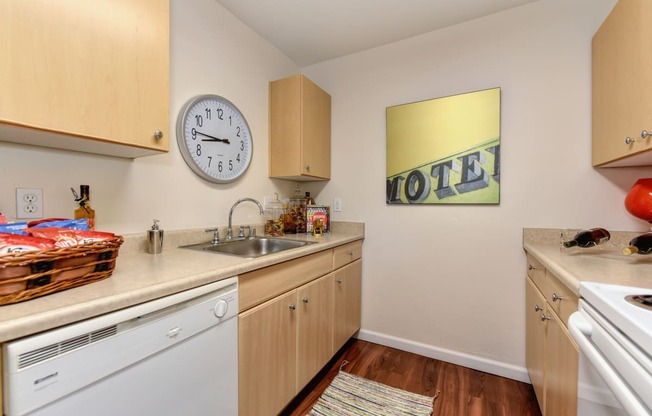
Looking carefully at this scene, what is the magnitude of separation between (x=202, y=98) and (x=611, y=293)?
195cm

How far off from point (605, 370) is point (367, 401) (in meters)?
1.24

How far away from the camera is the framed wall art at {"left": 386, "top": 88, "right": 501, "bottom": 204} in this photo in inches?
69.4

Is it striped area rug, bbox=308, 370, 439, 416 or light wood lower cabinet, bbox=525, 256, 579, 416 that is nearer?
light wood lower cabinet, bbox=525, 256, 579, 416

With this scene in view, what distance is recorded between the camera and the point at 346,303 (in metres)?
1.96

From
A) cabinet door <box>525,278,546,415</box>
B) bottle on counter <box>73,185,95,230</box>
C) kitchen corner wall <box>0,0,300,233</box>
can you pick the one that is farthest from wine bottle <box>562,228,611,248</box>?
bottle on counter <box>73,185,95,230</box>

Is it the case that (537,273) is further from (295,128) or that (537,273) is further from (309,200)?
(295,128)

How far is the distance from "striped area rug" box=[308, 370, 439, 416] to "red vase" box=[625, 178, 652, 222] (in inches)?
55.8

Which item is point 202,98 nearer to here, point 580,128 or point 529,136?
point 529,136

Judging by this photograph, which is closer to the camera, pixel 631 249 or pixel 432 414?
pixel 631 249

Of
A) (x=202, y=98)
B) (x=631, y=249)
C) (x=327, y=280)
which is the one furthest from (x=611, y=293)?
(x=202, y=98)

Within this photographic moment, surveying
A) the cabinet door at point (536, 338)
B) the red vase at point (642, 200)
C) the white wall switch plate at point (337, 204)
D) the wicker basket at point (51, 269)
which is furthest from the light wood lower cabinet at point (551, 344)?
the wicker basket at point (51, 269)

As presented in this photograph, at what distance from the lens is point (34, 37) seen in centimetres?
78

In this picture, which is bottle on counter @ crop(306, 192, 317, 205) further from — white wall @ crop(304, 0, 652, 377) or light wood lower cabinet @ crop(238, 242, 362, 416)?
light wood lower cabinet @ crop(238, 242, 362, 416)

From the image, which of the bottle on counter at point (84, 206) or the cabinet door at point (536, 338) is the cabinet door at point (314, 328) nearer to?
the bottle on counter at point (84, 206)
